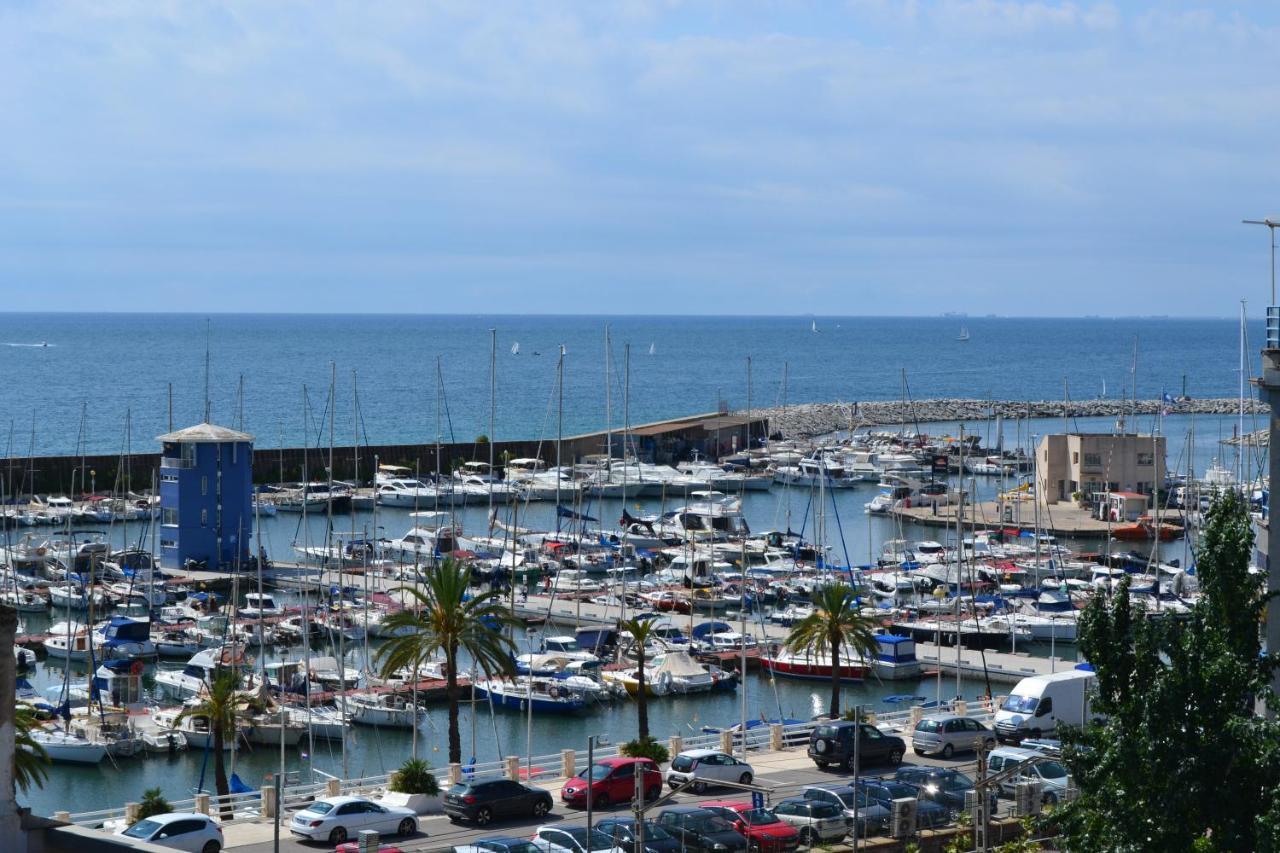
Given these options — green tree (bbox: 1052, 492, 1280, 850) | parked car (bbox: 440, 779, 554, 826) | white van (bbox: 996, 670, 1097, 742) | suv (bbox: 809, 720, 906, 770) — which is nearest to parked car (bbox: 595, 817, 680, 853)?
parked car (bbox: 440, 779, 554, 826)

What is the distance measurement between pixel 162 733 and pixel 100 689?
511 centimetres

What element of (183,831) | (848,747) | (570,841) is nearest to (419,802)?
(183,831)

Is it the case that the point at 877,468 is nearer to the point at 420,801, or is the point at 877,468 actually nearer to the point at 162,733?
the point at 162,733

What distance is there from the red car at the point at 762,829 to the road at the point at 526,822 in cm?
263

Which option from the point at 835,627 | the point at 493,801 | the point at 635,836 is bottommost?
the point at 493,801

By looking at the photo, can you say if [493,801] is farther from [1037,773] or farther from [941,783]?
[1037,773]

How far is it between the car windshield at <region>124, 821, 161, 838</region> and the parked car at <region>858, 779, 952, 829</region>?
42.8 feet

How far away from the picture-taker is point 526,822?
32.6 meters

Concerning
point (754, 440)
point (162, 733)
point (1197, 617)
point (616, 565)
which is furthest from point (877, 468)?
point (1197, 617)

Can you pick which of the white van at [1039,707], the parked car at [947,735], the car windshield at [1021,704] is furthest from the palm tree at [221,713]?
the car windshield at [1021,704]

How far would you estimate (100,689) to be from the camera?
54281mm

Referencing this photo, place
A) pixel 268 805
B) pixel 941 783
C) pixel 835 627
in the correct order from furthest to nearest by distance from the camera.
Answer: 1. pixel 835 627
2. pixel 268 805
3. pixel 941 783

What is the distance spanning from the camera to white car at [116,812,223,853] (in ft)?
98.2

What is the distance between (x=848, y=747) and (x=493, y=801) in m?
8.68
